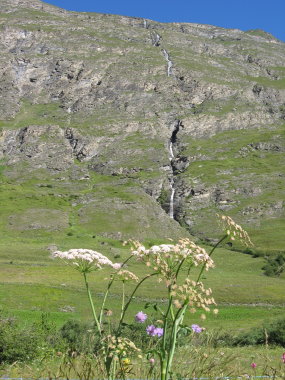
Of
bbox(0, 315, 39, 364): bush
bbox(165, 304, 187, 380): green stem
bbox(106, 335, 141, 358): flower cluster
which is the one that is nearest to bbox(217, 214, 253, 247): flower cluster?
bbox(165, 304, 187, 380): green stem

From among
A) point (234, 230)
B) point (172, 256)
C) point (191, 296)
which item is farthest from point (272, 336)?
point (191, 296)

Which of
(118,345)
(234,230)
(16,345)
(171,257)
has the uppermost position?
(234,230)

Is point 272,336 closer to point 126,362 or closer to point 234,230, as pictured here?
point 126,362

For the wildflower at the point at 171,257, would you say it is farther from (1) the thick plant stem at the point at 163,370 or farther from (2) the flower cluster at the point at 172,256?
(1) the thick plant stem at the point at 163,370

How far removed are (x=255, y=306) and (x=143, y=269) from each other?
110 ft

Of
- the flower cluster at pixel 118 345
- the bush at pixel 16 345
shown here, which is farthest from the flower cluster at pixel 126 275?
the bush at pixel 16 345

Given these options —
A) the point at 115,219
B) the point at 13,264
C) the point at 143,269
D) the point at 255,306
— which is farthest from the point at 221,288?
the point at 115,219

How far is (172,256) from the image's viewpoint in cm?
606

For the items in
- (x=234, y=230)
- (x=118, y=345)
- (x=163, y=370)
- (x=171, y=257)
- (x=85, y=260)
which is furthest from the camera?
(x=85, y=260)

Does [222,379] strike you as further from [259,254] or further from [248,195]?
[248,195]

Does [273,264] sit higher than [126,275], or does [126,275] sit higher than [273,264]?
[126,275]

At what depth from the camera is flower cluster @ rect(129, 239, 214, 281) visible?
554 cm

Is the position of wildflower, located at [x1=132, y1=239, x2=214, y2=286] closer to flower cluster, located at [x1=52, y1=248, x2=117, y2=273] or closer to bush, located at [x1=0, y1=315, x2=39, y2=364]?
flower cluster, located at [x1=52, y1=248, x2=117, y2=273]

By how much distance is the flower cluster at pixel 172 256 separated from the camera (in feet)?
18.2
